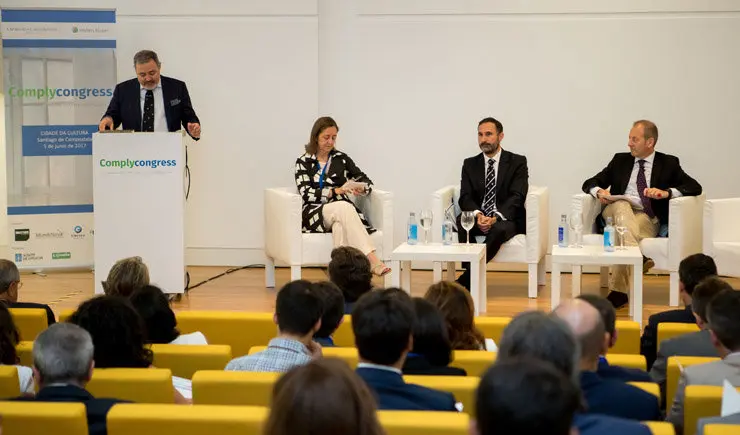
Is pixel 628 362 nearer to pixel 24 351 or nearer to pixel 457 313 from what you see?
pixel 457 313

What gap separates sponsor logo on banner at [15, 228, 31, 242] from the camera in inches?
346

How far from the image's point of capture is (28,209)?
8.81 m

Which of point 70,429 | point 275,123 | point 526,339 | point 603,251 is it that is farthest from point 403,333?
point 275,123

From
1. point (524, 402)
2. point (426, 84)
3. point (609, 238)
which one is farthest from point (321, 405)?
point (426, 84)

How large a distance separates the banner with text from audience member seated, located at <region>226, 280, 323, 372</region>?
558 cm

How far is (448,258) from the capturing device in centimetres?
688

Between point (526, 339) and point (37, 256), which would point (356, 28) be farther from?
point (526, 339)

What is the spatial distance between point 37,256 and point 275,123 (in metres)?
2.26

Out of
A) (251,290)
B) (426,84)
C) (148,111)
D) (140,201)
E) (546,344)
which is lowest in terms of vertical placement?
(251,290)

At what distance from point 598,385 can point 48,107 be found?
6860 millimetres

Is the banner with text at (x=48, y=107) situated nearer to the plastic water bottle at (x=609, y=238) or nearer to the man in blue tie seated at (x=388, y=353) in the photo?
the plastic water bottle at (x=609, y=238)

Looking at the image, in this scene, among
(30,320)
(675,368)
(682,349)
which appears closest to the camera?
(675,368)

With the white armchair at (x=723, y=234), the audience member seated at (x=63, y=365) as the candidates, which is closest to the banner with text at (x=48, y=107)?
the white armchair at (x=723, y=234)

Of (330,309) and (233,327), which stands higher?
(330,309)
